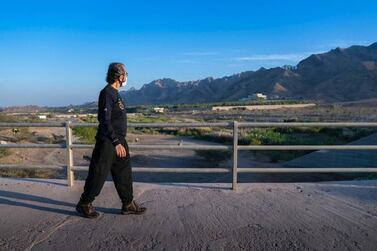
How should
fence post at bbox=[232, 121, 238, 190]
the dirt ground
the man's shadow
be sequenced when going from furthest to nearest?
the dirt ground → fence post at bbox=[232, 121, 238, 190] → the man's shadow

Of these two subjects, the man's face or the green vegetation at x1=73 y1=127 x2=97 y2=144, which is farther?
the green vegetation at x1=73 y1=127 x2=97 y2=144

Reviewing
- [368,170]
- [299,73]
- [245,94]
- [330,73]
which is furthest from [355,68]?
[368,170]

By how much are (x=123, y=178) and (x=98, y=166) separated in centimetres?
37

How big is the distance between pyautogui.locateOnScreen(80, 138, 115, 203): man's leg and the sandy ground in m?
0.33

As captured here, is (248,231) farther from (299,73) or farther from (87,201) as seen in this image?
(299,73)

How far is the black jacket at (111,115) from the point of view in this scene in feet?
18.1

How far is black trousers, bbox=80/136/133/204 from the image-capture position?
18.8 ft

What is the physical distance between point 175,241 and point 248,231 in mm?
845

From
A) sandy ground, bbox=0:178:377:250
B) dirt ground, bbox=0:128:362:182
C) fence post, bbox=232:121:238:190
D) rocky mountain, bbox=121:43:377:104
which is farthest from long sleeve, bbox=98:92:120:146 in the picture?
rocky mountain, bbox=121:43:377:104

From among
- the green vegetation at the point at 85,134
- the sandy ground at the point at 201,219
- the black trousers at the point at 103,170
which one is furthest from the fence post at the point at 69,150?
the green vegetation at the point at 85,134

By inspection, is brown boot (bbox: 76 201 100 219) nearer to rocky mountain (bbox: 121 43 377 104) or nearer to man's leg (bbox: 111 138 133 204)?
man's leg (bbox: 111 138 133 204)

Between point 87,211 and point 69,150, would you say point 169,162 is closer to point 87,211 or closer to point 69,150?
point 69,150

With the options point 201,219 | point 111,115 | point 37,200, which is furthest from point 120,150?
point 37,200

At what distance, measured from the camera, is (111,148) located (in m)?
5.74
